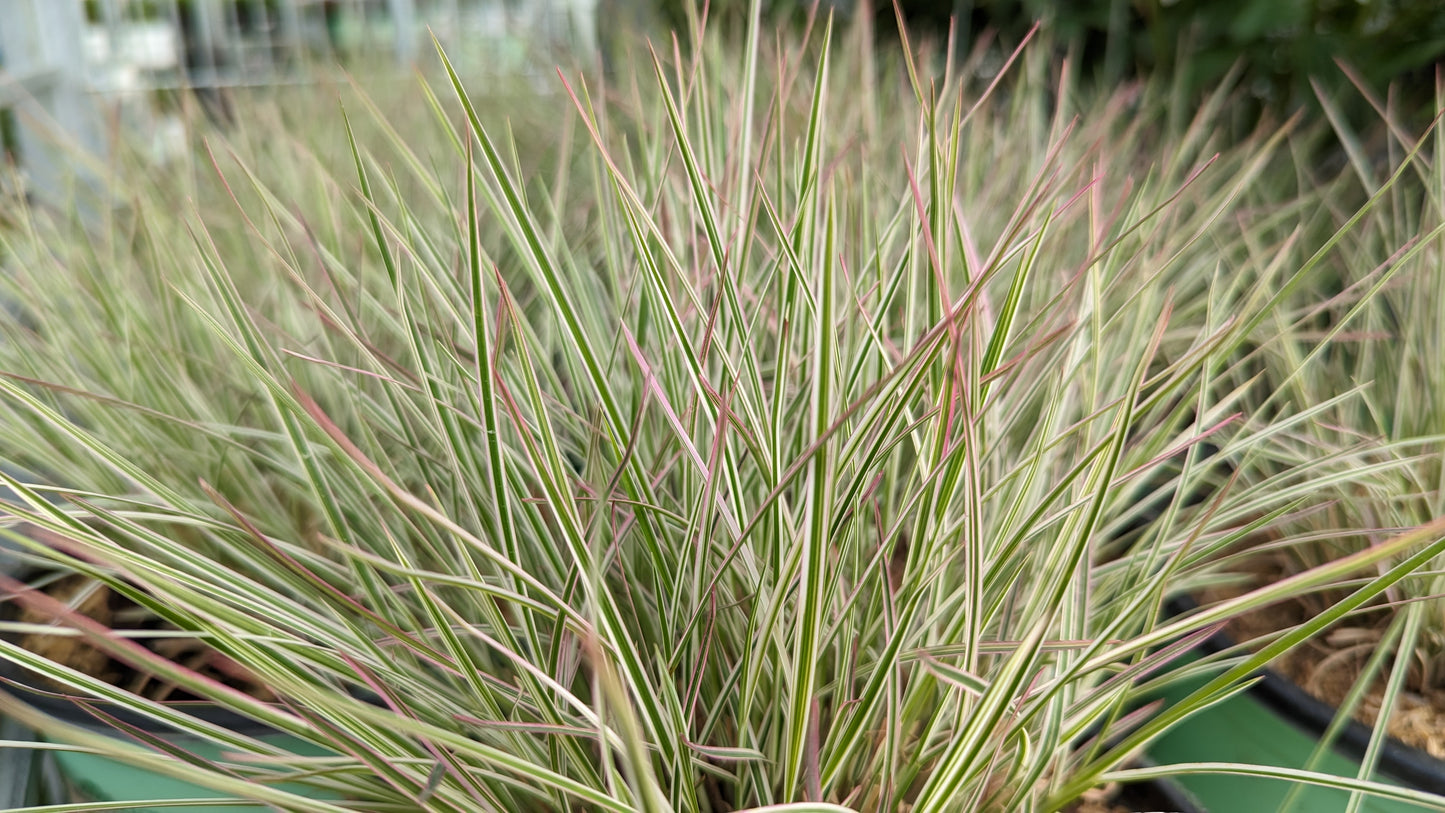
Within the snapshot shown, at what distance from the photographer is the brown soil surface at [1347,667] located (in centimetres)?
59

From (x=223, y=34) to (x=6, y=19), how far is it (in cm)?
182

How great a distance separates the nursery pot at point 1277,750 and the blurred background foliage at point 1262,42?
0.62 meters

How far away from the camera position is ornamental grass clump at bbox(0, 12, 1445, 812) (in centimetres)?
36

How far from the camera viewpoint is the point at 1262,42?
122cm

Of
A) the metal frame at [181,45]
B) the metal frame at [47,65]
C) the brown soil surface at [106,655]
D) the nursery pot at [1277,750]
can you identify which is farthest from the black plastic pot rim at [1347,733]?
the metal frame at [47,65]

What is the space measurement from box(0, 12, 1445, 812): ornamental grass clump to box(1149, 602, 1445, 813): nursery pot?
85 millimetres

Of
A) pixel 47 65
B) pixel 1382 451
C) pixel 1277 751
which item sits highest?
pixel 47 65

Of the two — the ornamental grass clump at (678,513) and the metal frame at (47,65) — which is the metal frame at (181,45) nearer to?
the metal frame at (47,65)

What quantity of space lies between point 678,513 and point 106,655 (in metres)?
0.45

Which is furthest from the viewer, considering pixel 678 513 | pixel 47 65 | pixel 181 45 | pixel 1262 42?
pixel 181 45

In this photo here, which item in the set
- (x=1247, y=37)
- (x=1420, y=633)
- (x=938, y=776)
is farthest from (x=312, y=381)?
(x=1247, y=37)

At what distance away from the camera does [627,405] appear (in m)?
0.59

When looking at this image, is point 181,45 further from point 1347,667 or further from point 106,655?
point 1347,667

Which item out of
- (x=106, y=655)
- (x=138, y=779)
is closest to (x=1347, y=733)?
(x=138, y=779)
